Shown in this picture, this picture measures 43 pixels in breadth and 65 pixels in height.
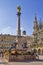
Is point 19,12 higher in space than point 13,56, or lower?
higher

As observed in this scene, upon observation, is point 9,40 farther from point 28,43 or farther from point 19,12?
point 19,12

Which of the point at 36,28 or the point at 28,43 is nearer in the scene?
the point at 28,43

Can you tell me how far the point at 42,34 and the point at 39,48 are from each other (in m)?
9.36

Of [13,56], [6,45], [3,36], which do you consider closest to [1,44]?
[6,45]

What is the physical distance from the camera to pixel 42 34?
76.1 m

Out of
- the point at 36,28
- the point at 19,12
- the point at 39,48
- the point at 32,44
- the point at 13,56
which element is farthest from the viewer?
the point at 36,28

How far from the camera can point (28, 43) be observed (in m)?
80.6

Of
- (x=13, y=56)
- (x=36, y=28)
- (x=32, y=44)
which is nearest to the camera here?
(x=13, y=56)

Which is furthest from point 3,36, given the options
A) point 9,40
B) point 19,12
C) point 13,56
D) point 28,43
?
point 13,56

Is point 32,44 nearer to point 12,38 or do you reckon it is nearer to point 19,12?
point 12,38

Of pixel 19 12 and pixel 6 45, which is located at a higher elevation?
pixel 19 12

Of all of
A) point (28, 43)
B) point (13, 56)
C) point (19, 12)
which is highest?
point (19, 12)

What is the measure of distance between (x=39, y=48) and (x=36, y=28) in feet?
62.4

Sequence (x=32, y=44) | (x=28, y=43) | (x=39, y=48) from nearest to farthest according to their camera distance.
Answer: (x=39, y=48) → (x=32, y=44) → (x=28, y=43)
